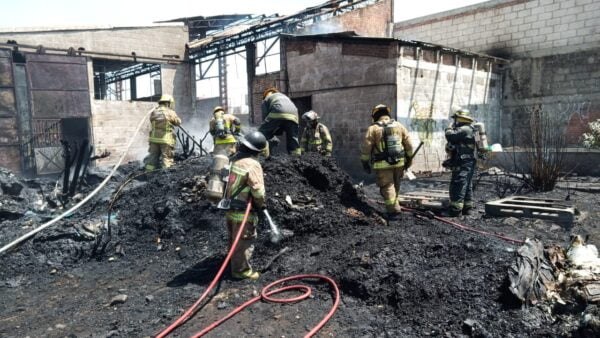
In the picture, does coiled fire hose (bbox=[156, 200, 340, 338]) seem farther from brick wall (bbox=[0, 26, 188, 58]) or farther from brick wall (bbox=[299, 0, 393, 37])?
brick wall (bbox=[0, 26, 188, 58])

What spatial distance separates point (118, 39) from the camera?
55.2 feet

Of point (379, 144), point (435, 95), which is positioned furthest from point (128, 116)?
point (379, 144)

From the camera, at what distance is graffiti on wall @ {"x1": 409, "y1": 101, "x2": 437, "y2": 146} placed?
436 inches

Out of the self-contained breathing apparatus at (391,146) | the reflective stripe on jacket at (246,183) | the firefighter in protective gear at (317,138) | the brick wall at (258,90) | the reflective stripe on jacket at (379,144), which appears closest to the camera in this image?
the reflective stripe on jacket at (246,183)

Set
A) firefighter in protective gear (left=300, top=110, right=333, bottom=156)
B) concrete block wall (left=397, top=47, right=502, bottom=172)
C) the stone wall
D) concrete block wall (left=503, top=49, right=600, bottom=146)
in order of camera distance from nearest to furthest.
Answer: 1. firefighter in protective gear (left=300, top=110, right=333, bottom=156)
2. concrete block wall (left=397, top=47, right=502, bottom=172)
3. concrete block wall (left=503, top=49, right=600, bottom=146)
4. the stone wall

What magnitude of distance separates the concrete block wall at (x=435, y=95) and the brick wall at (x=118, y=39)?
39.4 feet

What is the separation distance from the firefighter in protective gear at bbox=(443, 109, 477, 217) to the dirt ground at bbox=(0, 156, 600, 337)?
51 centimetres

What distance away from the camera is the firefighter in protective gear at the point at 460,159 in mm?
6508

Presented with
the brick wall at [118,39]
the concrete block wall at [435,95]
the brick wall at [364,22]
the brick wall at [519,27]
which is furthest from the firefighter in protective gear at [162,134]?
the brick wall at [519,27]

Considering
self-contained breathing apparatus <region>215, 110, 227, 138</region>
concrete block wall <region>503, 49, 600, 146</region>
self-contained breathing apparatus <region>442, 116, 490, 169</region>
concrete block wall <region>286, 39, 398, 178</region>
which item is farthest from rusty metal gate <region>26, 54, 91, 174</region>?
concrete block wall <region>503, 49, 600, 146</region>

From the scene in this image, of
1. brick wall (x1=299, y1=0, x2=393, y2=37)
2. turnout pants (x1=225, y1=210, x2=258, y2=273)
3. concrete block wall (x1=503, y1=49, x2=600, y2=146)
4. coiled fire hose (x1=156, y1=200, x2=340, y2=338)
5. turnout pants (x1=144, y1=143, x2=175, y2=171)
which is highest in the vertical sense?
brick wall (x1=299, y1=0, x2=393, y2=37)

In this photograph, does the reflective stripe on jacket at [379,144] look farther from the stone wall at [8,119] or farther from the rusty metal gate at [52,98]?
the stone wall at [8,119]

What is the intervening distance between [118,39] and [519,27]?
15.9 m

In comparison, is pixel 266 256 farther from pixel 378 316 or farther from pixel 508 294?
pixel 508 294
